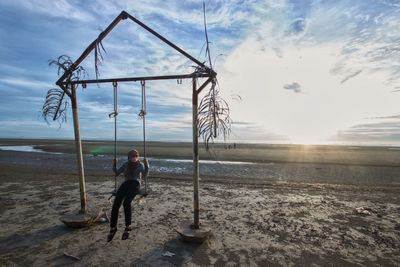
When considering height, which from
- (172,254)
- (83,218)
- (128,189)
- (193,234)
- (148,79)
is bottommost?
(172,254)

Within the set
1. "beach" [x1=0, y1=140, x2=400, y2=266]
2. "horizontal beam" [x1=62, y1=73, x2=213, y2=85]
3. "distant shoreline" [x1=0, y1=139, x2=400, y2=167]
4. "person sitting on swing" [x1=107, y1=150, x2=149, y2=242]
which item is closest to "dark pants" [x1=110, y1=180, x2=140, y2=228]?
"person sitting on swing" [x1=107, y1=150, x2=149, y2=242]

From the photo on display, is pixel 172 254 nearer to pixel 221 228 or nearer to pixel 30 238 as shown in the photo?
pixel 221 228

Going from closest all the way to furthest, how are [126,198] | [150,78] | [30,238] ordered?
[126,198] → [30,238] → [150,78]

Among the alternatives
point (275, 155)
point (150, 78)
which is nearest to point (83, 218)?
point (150, 78)

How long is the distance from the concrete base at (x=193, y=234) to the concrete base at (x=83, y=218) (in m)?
2.73

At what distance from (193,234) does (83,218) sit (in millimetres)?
3400

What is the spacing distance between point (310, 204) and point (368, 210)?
199 centimetres

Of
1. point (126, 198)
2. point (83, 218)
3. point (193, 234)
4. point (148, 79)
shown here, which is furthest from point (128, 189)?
point (148, 79)

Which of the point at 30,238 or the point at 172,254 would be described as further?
the point at 30,238

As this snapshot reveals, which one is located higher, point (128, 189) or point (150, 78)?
point (150, 78)

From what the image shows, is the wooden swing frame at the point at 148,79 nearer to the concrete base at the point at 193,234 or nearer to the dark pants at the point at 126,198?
the concrete base at the point at 193,234

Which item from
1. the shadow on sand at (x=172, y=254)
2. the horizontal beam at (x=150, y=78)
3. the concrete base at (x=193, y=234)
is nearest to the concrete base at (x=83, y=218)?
the shadow on sand at (x=172, y=254)

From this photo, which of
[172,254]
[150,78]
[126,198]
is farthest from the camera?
[150,78]

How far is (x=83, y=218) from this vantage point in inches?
320
